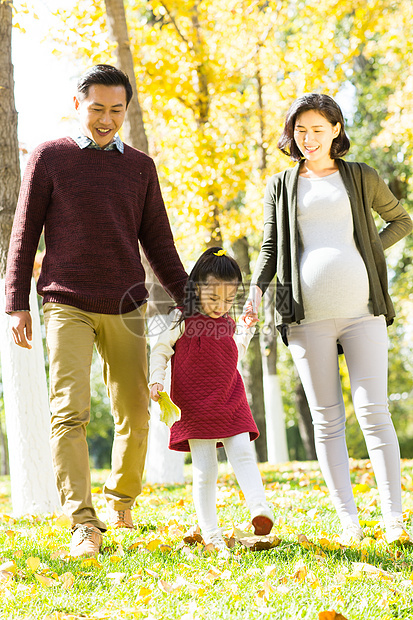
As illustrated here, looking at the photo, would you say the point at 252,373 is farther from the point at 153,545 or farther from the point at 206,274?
the point at 153,545

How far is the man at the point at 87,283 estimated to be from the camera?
3.21 meters

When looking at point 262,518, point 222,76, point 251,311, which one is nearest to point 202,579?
point 262,518

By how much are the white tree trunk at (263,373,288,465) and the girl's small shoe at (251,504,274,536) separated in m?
9.36

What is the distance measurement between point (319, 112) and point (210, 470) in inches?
76.4

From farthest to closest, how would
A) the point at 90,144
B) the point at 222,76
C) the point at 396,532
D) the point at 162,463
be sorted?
the point at 222,76 < the point at 162,463 < the point at 90,144 < the point at 396,532

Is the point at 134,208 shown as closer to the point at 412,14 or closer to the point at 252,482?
the point at 252,482

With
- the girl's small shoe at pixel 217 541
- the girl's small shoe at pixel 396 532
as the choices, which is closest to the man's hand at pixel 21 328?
the girl's small shoe at pixel 217 541

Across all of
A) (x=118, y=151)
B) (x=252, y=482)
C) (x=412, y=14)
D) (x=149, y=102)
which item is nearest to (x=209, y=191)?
(x=149, y=102)

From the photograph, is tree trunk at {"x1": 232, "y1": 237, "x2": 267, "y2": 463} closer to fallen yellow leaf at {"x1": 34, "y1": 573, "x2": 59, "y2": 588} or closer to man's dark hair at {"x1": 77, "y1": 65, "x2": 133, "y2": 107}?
man's dark hair at {"x1": 77, "y1": 65, "x2": 133, "y2": 107}

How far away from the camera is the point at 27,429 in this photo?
193 inches

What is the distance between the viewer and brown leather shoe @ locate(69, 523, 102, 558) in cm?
294

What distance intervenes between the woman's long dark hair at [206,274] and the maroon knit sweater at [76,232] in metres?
0.30

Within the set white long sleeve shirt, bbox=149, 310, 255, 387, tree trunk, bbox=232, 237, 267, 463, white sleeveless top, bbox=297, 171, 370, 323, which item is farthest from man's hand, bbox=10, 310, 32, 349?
tree trunk, bbox=232, 237, 267, 463

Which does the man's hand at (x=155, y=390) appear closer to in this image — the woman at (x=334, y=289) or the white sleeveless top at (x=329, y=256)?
the woman at (x=334, y=289)
